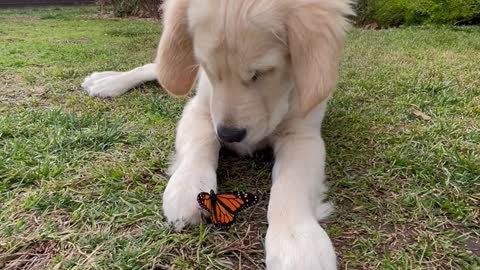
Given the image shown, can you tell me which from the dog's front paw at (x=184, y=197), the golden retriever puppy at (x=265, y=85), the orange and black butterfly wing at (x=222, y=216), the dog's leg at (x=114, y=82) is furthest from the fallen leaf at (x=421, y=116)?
the dog's leg at (x=114, y=82)

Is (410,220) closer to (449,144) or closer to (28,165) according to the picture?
(449,144)

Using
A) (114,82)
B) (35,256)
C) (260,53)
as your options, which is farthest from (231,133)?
(114,82)

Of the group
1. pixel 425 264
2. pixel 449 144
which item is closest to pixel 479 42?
pixel 449 144

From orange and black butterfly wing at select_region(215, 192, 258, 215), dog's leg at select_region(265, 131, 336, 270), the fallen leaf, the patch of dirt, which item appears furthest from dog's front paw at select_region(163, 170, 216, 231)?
the fallen leaf

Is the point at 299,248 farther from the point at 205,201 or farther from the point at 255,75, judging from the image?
the point at 255,75

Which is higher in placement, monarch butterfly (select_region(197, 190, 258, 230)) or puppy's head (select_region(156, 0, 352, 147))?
puppy's head (select_region(156, 0, 352, 147))

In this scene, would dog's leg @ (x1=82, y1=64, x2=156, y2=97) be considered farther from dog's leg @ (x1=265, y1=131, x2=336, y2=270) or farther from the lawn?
dog's leg @ (x1=265, y1=131, x2=336, y2=270)

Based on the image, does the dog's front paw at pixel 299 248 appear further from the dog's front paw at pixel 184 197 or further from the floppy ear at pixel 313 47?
the floppy ear at pixel 313 47
